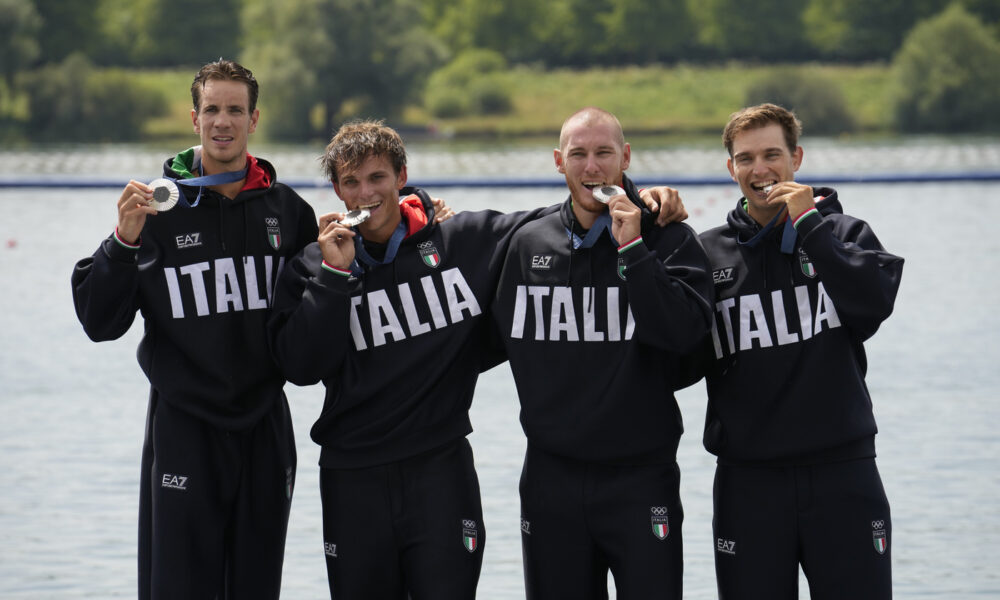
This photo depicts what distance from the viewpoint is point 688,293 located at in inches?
147

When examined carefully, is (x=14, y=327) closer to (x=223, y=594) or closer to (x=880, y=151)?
(x=223, y=594)

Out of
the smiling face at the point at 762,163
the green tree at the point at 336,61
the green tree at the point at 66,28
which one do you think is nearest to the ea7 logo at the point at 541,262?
the smiling face at the point at 762,163

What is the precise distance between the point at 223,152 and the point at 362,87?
182 feet

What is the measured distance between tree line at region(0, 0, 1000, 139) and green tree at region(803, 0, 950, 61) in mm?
91

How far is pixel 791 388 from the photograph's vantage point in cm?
385

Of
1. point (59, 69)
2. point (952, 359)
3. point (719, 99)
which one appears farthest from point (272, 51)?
point (952, 359)

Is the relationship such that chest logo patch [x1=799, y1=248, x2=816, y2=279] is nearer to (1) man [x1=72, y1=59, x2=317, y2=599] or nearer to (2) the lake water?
(1) man [x1=72, y1=59, x2=317, y2=599]

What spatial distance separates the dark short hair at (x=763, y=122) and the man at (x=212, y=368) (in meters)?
1.43

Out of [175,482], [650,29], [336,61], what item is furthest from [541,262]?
[650,29]

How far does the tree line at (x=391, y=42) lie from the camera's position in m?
54.2

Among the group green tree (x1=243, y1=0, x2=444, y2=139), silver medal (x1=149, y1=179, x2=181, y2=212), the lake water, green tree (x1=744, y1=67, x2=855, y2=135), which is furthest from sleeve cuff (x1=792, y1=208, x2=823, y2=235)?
green tree (x1=243, y1=0, x2=444, y2=139)

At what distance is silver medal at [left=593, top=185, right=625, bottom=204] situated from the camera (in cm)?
376

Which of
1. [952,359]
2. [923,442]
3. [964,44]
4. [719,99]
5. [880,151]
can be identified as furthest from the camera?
A: [719,99]

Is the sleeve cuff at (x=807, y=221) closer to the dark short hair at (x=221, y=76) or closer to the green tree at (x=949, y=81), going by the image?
the dark short hair at (x=221, y=76)
